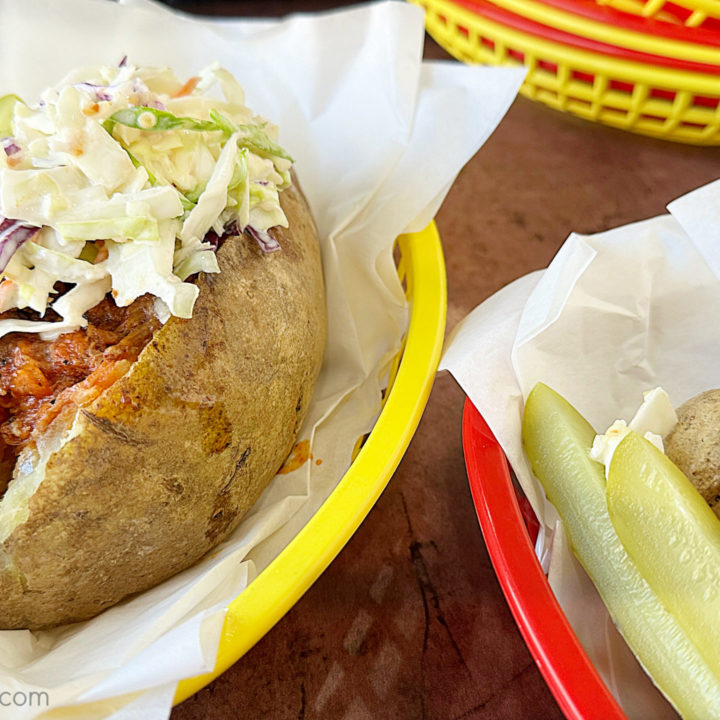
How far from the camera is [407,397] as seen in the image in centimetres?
87

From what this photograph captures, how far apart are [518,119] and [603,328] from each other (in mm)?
782

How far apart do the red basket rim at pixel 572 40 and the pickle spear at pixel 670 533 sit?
0.69 m

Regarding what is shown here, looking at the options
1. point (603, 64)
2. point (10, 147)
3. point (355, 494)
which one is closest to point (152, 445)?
point (355, 494)

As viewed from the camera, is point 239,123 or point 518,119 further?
point 518,119

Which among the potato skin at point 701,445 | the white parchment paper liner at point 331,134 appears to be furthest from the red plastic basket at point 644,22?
the potato skin at point 701,445

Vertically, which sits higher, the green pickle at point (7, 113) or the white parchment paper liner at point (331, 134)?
the green pickle at point (7, 113)

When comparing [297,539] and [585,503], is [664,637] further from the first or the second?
[297,539]

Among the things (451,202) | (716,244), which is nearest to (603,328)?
(716,244)

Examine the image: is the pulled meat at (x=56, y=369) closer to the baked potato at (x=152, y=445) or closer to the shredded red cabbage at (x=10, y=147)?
the baked potato at (x=152, y=445)

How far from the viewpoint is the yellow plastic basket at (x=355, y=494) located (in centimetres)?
69

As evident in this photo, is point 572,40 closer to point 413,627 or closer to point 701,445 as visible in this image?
point 701,445

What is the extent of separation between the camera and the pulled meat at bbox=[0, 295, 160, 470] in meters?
0.72

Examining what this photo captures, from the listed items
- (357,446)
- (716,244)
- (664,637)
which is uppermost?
(716,244)

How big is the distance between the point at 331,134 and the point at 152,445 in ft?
2.21
